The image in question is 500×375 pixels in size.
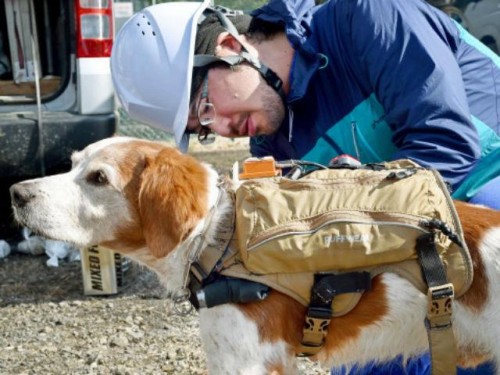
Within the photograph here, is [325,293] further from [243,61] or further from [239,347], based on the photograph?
[243,61]

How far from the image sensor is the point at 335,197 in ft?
8.30

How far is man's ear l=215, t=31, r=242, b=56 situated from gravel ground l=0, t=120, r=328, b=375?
1579 mm

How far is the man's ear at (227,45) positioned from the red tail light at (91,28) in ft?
6.65

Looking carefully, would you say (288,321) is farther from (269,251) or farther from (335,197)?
(335,197)

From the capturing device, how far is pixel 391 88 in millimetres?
2889

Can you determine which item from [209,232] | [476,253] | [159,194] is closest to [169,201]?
[159,194]

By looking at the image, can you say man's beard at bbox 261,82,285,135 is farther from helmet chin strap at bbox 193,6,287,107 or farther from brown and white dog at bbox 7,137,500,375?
brown and white dog at bbox 7,137,500,375

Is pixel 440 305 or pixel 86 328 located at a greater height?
pixel 440 305

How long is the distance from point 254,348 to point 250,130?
1.12m

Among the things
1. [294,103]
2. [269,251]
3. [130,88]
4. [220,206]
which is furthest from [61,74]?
[269,251]

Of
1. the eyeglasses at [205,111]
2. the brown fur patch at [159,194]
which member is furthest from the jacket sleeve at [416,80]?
the brown fur patch at [159,194]

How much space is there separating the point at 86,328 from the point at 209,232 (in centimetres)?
191

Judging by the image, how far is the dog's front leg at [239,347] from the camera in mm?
2570

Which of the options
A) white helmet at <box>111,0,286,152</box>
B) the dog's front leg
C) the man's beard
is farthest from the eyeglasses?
the dog's front leg
